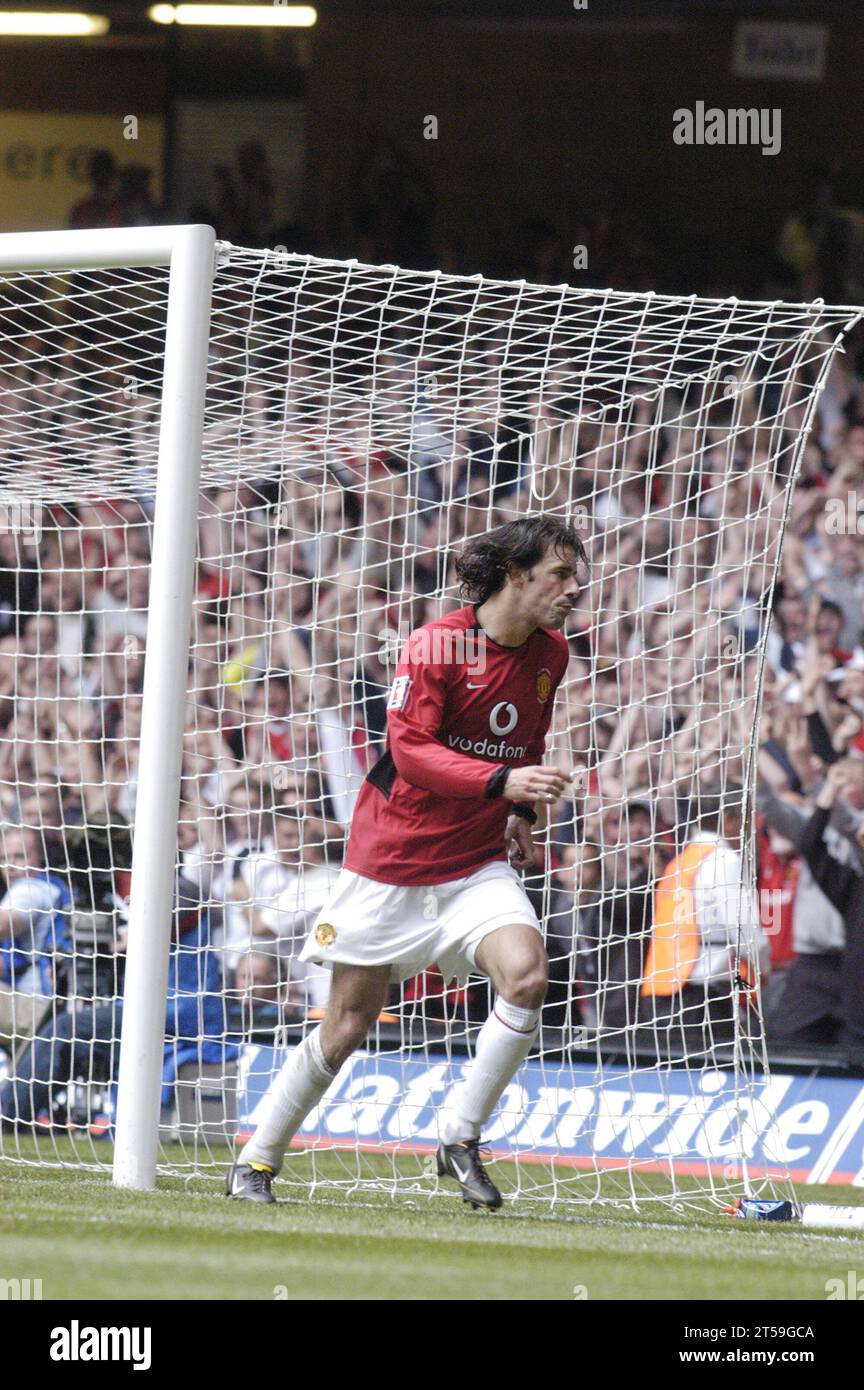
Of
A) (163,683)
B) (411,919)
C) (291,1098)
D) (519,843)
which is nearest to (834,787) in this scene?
(519,843)

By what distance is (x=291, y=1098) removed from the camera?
5.30 metres

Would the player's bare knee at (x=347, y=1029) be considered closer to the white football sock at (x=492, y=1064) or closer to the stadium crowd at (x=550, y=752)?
the white football sock at (x=492, y=1064)

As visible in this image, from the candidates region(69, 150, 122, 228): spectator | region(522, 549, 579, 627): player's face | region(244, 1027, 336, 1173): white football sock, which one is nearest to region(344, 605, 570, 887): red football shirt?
region(522, 549, 579, 627): player's face

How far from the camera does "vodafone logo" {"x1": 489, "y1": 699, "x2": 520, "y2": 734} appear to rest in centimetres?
541

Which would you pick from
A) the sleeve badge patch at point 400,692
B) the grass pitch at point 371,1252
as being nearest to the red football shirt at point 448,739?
the sleeve badge patch at point 400,692

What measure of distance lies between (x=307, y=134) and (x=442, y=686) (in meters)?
10.6

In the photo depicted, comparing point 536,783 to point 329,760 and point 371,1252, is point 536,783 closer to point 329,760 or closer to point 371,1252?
point 371,1252

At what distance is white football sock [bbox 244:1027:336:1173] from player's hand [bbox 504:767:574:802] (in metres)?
0.98

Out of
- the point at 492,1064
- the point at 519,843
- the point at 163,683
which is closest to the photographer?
the point at 492,1064

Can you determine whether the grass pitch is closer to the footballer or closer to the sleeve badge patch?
the footballer

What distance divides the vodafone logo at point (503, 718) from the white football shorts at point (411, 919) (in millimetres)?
417

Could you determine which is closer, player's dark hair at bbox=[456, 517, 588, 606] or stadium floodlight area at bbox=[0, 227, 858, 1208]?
player's dark hair at bbox=[456, 517, 588, 606]

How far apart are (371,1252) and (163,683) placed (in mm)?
1849

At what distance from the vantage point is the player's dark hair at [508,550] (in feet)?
17.7
